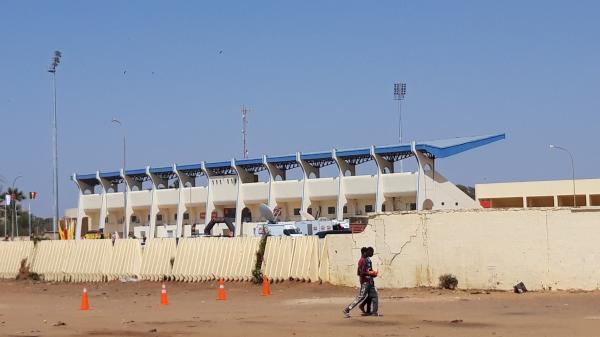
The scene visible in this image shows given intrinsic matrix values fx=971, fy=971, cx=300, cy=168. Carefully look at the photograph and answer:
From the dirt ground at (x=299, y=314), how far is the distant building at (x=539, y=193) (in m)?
42.9

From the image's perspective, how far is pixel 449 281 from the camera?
31219 millimetres

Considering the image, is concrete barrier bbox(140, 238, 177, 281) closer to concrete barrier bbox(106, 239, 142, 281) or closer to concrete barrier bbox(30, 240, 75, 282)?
concrete barrier bbox(106, 239, 142, 281)

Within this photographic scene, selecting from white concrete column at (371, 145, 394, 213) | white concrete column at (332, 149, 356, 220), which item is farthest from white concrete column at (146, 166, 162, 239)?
white concrete column at (371, 145, 394, 213)

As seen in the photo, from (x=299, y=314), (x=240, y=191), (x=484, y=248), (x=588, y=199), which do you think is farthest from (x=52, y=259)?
(x=588, y=199)

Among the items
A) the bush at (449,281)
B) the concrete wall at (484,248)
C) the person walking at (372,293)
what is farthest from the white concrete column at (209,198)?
the person walking at (372,293)

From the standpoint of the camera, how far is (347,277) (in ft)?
112

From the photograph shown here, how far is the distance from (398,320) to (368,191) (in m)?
53.5

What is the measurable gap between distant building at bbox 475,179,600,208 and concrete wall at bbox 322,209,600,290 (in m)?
41.3

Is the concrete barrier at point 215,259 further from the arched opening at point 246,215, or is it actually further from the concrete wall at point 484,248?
the arched opening at point 246,215

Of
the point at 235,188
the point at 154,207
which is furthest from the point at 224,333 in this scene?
the point at 154,207

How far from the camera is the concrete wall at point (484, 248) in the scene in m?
29.2

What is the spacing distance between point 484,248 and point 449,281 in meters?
1.60

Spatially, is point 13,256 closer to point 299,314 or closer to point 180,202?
point 299,314

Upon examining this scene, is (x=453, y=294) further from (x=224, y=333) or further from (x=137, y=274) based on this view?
(x=137, y=274)
